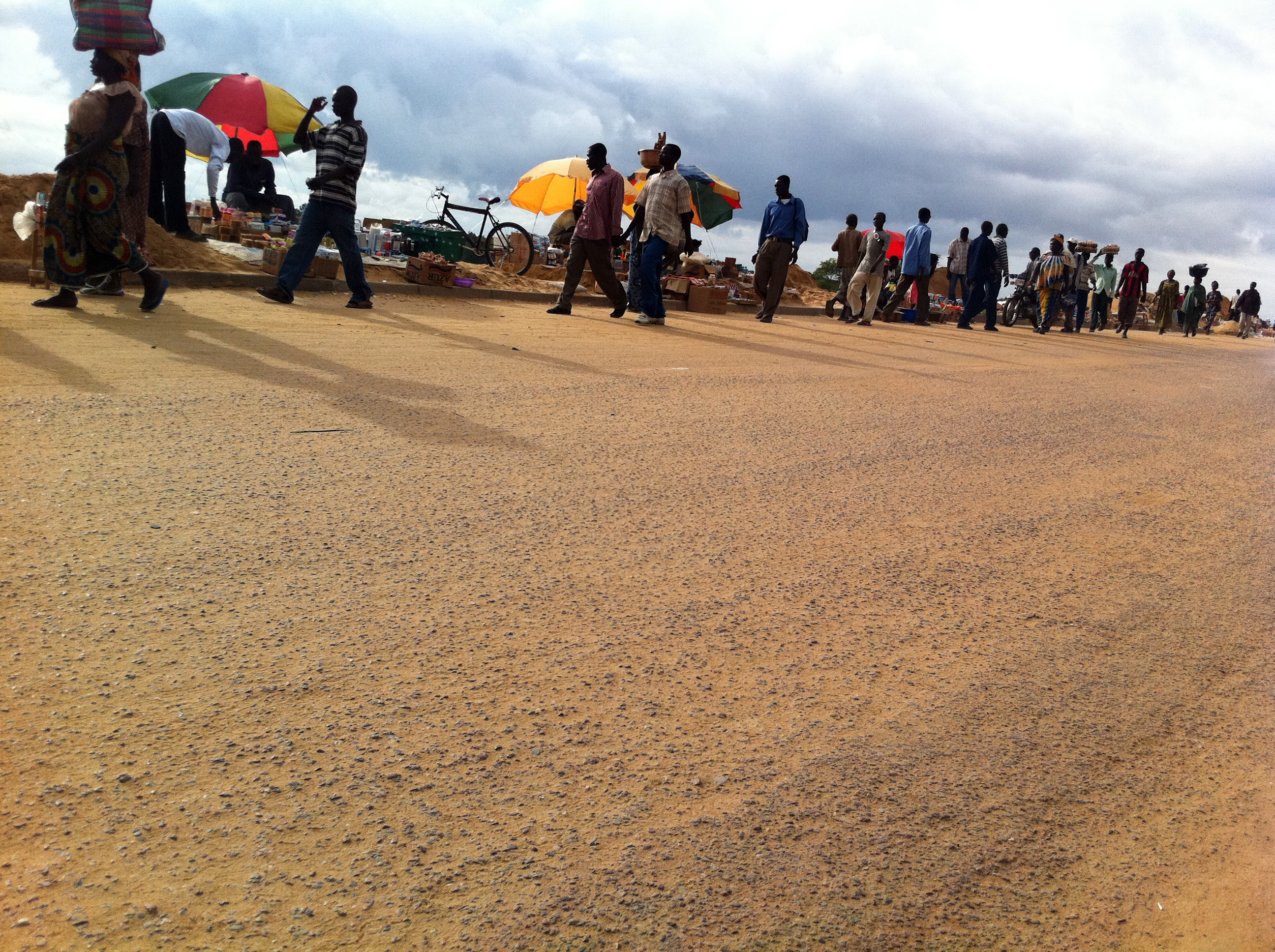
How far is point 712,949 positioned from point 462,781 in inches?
21.7

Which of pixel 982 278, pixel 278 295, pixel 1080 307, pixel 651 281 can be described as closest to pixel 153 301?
pixel 278 295

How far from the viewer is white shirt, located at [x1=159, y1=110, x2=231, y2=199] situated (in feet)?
40.2

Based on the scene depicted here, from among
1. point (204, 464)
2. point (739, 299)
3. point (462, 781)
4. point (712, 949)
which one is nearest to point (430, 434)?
point (204, 464)

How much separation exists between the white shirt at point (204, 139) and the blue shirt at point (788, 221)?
7.43 metres

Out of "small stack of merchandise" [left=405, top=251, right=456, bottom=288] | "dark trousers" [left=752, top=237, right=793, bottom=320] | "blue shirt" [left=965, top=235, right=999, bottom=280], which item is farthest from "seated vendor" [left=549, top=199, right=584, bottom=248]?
"blue shirt" [left=965, top=235, right=999, bottom=280]

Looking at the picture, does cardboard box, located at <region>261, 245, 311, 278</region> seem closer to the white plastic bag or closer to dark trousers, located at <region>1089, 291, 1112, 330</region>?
the white plastic bag

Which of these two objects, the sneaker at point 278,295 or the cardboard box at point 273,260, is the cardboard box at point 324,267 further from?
the sneaker at point 278,295

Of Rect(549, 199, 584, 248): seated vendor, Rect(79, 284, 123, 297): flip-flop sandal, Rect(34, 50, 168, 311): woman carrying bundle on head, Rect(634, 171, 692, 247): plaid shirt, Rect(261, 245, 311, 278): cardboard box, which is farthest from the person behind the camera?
Rect(549, 199, 584, 248): seated vendor

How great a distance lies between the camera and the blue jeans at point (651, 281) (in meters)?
11.3

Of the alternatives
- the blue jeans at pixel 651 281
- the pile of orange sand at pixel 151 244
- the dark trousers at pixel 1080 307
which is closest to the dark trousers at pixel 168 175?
the pile of orange sand at pixel 151 244

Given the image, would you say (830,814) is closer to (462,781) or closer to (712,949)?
(712,949)

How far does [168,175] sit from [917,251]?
1223 cm

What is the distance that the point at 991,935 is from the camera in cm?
162

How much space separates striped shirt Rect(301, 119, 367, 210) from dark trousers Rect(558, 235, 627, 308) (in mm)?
2917
